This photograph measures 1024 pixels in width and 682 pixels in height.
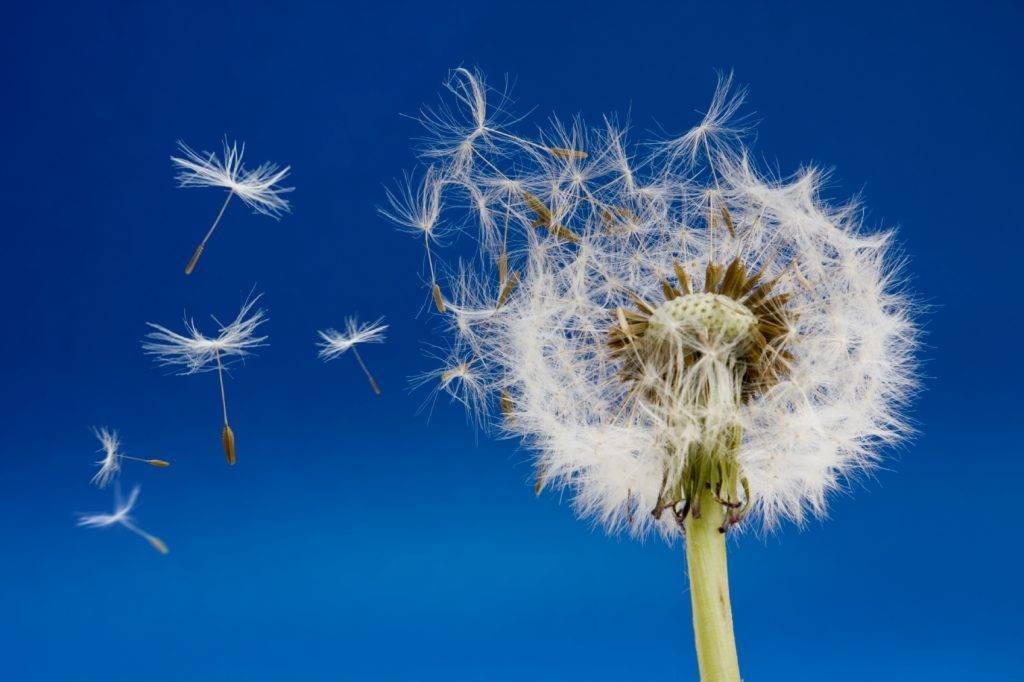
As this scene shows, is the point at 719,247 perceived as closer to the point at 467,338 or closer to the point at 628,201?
the point at 628,201

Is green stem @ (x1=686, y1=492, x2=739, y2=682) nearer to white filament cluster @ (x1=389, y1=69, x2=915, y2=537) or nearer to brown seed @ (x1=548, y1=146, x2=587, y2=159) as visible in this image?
white filament cluster @ (x1=389, y1=69, x2=915, y2=537)

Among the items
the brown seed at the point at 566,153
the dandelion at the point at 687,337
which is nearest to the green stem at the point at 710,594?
the dandelion at the point at 687,337

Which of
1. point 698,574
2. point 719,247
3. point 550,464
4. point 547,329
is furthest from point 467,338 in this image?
point 698,574

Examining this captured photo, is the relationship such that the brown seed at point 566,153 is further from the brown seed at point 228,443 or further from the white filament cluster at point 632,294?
the brown seed at point 228,443

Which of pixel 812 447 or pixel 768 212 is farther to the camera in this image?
pixel 768 212

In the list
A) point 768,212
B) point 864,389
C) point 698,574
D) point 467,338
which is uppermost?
point 768,212

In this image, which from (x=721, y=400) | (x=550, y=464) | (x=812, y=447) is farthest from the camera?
(x=550, y=464)

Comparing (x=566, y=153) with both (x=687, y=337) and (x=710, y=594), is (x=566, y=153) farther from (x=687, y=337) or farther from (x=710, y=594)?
(x=710, y=594)

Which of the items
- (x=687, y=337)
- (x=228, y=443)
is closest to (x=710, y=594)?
(x=687, y=337)
